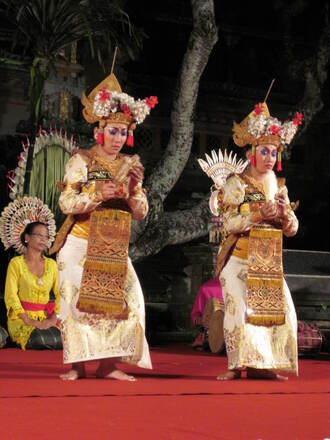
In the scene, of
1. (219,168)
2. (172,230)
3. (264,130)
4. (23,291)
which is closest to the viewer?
(264,130)

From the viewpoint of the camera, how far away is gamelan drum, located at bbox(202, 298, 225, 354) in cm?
788

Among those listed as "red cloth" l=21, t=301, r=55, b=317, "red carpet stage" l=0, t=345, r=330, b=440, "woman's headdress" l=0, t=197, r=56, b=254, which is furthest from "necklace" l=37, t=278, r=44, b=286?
"red carpet stage" l=0, t=345, r=330, b=440

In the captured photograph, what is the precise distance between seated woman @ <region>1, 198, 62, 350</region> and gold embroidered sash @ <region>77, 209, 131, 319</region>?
2.58 metres

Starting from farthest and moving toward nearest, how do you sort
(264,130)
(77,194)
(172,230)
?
(172,230)
(264,130)
(77,194)

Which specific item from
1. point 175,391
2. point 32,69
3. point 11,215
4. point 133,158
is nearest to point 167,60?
point 32,69

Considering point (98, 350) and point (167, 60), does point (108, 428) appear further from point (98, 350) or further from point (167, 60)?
point (167, 60)

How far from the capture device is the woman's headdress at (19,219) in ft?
26.3

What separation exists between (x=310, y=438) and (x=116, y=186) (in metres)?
2.21

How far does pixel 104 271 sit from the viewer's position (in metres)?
5.27

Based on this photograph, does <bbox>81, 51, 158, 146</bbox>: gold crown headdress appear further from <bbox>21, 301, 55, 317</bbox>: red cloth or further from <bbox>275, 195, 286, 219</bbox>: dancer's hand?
<bbox>21, 301, 55, 317</bbox>: red cloth

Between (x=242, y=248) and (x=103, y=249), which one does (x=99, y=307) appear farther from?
(x=242, y=248)

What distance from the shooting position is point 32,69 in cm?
984

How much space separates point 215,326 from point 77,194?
3092 mm

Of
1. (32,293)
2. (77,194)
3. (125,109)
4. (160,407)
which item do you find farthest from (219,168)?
(160,407)
